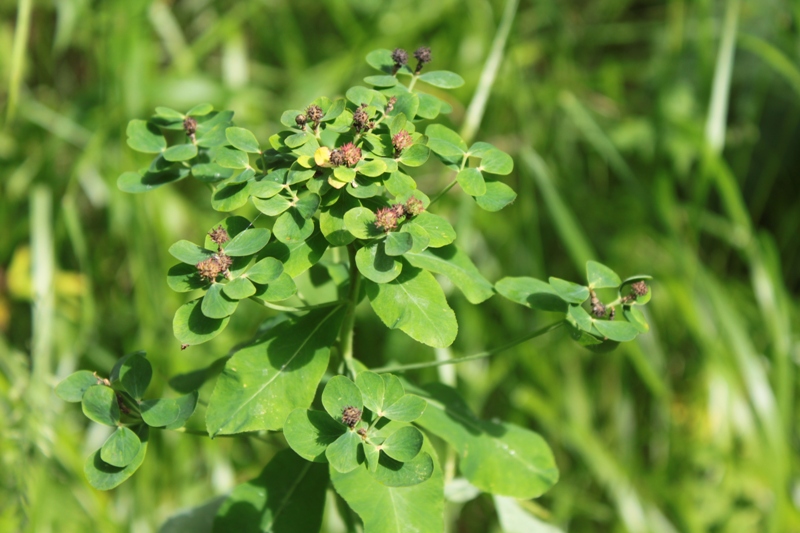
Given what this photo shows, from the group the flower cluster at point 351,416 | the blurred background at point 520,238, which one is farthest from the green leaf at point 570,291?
the blurred background at point 520,238

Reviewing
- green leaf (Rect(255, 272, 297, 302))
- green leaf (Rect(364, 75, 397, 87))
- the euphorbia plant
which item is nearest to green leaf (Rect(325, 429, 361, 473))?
the euphorbia plant

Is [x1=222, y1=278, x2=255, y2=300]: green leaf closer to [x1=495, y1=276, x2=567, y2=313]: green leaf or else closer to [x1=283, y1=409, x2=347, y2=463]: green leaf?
[x1=283, y1=409, x2=347, y2=463]: green leaf

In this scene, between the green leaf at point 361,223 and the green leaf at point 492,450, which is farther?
the green leaf at point 492,450

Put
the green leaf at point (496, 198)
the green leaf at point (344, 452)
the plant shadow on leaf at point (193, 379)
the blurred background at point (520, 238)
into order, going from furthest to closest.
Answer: the blurred background at point (520, 238), the plant shadow on leaf at point (193, 379), the green leaf at point (496, 198), the green leaf at point (344, 452)

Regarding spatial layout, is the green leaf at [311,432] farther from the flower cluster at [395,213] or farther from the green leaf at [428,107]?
the green leaf at [428,107]

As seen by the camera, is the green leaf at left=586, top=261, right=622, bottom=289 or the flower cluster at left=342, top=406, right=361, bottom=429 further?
the green leaf at left=586, top=261, right=622, bottom=289

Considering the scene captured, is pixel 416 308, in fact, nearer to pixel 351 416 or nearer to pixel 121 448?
pixel 351 416

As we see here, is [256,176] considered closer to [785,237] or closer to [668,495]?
[668,495]

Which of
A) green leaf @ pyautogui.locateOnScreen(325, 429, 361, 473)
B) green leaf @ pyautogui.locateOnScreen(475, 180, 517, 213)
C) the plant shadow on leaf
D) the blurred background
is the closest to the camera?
green leaf @ pyautogui.locateOnScreen(325, 429, 361, 473)
